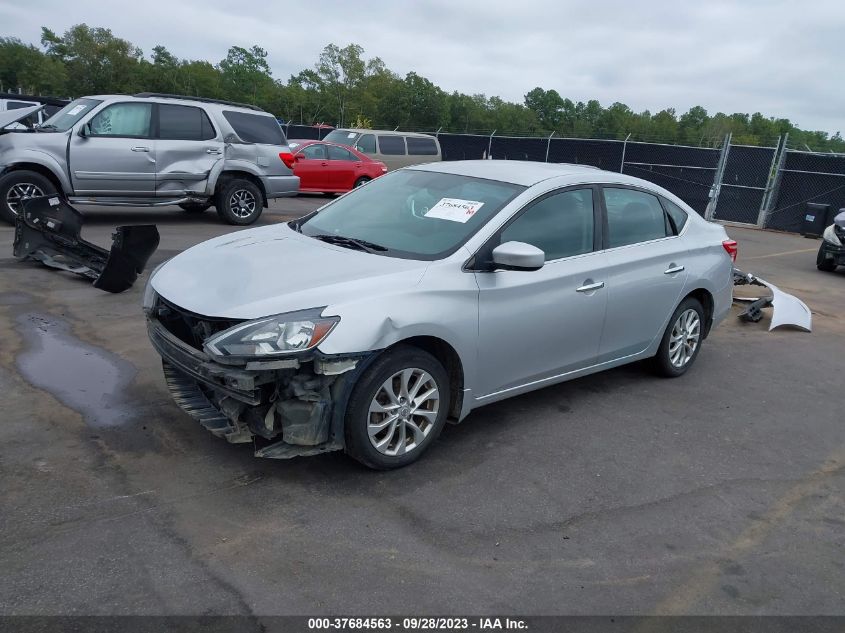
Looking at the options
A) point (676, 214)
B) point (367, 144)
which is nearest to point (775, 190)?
point (367, 144)

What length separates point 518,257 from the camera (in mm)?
4004

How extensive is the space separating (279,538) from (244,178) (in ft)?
31.8

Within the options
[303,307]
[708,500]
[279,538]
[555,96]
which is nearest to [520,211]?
[303,307]

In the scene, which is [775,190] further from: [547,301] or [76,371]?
[76,371]

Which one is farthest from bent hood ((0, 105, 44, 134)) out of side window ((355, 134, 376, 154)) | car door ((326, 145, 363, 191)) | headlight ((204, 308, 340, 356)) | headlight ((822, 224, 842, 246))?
headlight ((822, 224, 842, 246))

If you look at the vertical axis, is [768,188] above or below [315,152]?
above

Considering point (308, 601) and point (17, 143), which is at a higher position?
point (17, 143)

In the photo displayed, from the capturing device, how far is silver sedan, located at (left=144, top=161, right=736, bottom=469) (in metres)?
3.55

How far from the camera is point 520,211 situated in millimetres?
4484

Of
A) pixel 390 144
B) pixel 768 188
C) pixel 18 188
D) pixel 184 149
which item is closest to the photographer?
pixel 18 188

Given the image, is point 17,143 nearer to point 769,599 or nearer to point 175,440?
point 175,440

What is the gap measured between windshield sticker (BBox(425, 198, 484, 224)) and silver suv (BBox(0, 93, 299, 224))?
6.86m

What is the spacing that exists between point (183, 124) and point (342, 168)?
7.20m

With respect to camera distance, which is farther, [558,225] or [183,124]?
[183,124]
